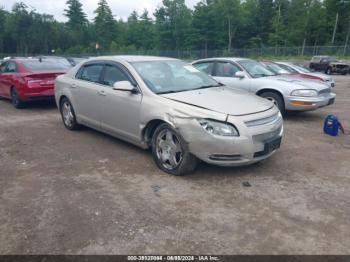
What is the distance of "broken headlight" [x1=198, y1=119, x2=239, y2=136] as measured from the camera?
4.10m

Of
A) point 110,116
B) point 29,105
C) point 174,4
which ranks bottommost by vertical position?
point 29,105

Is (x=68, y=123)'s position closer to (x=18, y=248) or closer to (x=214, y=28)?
(x=18, y=248)

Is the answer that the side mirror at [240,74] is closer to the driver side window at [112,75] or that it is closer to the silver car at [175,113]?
the silver car at [175,113]

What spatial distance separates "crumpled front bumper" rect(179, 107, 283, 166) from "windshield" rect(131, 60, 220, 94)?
40.0 inches

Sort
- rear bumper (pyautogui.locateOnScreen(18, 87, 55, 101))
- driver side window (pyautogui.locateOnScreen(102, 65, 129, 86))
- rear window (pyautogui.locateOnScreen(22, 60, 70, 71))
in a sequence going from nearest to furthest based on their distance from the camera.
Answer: driver side window (pyautogui.locateOnScreen(102, 65, 129, 86))
rear bumper (pyautogui.locateOnScreen(18, 87, 55, 101))
rear window (pyautogui.locateOnScreen(22, 60, 70, 71))

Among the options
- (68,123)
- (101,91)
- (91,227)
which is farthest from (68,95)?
(91,227)

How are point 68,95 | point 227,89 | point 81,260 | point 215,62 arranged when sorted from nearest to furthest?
1. point 81,260
2. point 227,89
3. point 68,95
4. point 215,62

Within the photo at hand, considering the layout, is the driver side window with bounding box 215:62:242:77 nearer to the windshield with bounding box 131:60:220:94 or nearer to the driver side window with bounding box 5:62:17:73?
the windshield with bounding box 131:60:220:94

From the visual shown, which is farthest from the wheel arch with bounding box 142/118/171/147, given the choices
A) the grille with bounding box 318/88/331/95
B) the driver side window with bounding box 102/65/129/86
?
the grille with bounding box 318/88/331/95

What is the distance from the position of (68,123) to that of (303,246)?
212 inches

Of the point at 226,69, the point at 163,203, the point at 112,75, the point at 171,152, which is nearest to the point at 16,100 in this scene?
the point at 112,75

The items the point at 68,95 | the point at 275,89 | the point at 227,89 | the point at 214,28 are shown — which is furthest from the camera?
the point at 214,28

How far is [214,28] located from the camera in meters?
70.9

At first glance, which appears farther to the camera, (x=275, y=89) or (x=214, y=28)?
(x=214, y=28)
